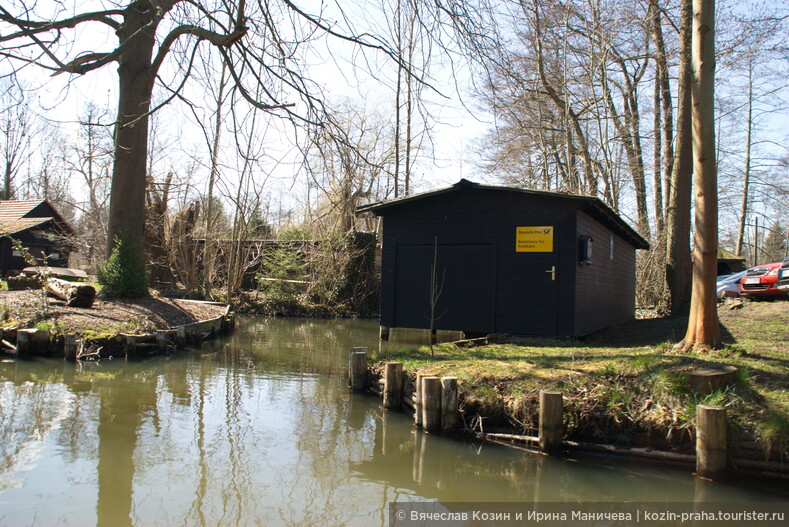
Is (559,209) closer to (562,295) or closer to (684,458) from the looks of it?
(562,295)

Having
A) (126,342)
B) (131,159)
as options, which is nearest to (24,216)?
(131,159)

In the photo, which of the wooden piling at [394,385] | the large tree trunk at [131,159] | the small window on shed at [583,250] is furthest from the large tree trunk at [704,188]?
the large tree trunk at [131,159]

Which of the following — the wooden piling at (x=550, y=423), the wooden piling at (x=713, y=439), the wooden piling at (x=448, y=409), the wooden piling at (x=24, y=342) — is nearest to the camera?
the wooden piling at (x=713, y=439)

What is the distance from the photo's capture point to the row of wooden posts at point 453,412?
16.9 feet

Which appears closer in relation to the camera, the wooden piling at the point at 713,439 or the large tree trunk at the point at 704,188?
the wooden piling at the point at 713,439

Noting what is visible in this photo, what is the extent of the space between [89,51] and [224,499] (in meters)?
5.48

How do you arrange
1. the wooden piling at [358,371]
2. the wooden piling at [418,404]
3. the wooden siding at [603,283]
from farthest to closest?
the wooden siding at [603,283] < the wooden piling at [358,371] < the wooden piling at [418,404]

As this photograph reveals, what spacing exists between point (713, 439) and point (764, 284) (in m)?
11.8

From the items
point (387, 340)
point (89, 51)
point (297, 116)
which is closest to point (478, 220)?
point (387, 340)

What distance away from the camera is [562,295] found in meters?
11.1

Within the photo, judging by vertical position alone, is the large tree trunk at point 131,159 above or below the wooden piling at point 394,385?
above

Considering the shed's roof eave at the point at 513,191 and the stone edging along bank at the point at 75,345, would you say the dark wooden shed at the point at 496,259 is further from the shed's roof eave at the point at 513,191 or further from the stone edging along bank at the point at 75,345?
the stone edging along bank at the point at 75,345

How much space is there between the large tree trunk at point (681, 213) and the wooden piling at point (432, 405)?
438 inches

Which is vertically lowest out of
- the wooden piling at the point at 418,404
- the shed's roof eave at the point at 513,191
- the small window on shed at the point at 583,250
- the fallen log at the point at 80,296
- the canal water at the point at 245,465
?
the canal water at the point at 245,465
